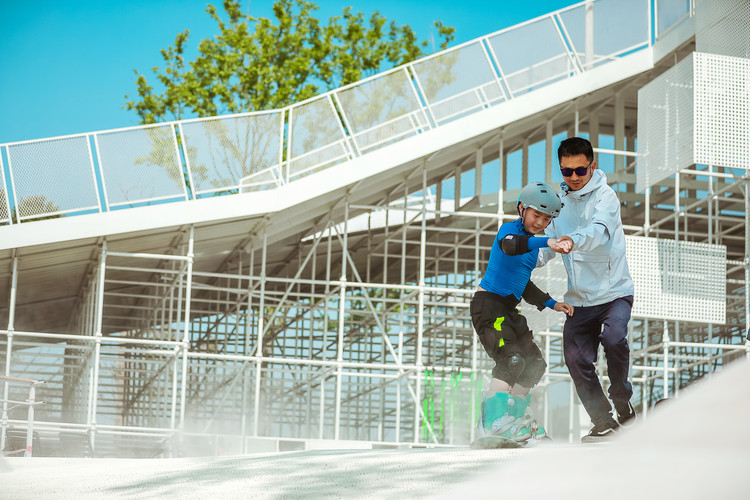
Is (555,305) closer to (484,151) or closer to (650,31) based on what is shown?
(650,31)

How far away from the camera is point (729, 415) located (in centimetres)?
181

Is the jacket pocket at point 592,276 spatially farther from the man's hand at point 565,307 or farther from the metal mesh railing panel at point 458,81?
the metal mesh railing panel at point 458,81

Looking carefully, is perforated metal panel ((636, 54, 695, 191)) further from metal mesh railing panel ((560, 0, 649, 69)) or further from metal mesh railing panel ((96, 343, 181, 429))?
metal mesh railing panel ((96, 343, 181, 429))

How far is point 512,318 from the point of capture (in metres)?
6.42

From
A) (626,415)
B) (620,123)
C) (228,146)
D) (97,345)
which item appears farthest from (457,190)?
(626,415)

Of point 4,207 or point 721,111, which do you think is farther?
point 721,111

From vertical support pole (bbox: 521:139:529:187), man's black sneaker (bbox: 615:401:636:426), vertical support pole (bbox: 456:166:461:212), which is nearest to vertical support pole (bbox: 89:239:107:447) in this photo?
vertical support pole (bbox: 456:166:461:212)

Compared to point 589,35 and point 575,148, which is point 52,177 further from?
point 575,148

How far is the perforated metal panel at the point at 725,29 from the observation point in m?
16.7

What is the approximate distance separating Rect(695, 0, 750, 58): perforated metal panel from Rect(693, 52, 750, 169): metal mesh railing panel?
0.81 ft

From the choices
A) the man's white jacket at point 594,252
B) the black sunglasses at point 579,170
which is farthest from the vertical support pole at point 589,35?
the black sunglasses at point 579,170

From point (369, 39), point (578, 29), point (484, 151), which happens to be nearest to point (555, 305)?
point (578, 29)

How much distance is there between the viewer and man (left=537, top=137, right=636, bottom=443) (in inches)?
250

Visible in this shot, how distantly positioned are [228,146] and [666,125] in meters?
6.62
